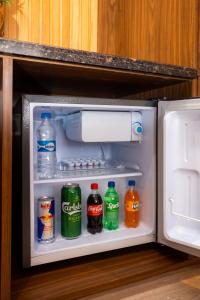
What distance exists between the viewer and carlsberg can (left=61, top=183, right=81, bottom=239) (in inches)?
48.0

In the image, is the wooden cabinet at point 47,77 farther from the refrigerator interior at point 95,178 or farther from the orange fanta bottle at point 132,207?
the orange fanta bottle at point 132,207

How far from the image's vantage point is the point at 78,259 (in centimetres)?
122

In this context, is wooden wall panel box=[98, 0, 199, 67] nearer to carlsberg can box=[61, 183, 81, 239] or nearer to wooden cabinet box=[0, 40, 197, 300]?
wooden cabinet box=[0, 40, 197, 300]

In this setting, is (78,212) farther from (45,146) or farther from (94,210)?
(45,146)

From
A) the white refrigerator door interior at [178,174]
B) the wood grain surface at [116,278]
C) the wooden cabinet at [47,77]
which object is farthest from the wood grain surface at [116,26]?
the wood grain surface at [116,278]

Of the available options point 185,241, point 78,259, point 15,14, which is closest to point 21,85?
point 15,14

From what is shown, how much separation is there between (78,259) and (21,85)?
896mm

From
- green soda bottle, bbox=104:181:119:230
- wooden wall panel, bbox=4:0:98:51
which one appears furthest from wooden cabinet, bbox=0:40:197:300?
green soda bottle, bbox=104:181:119:230

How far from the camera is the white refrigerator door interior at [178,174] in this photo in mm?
1138

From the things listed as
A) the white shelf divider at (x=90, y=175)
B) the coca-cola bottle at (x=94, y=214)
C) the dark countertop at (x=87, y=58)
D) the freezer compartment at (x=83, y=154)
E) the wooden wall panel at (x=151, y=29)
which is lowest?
the coca-cola bottle at (x=94, y=214)

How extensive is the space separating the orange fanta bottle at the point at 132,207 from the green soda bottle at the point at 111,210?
0.20 ft

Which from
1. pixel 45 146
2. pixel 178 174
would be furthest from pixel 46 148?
pixel 178 174

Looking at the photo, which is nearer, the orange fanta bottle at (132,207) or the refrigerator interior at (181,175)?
the refrigerator interior at (181,175)

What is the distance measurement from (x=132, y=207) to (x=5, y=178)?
28.1 inches
